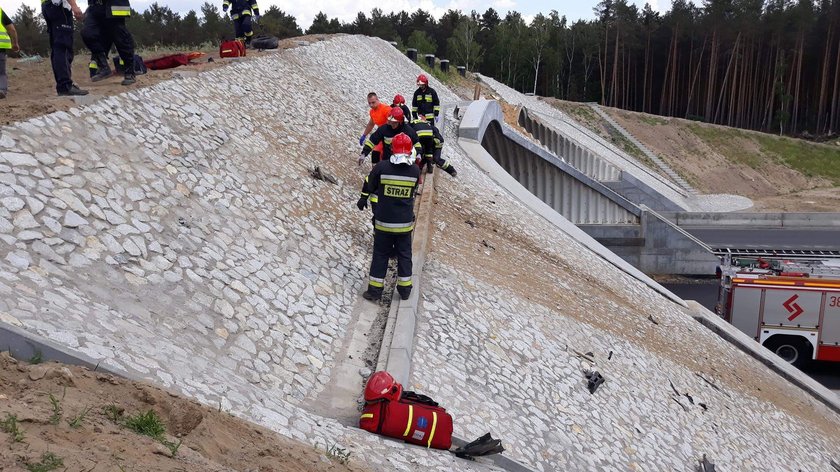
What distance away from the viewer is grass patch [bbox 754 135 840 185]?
44.6 m

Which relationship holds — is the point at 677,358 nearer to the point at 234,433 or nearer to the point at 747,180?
the point at 234,433

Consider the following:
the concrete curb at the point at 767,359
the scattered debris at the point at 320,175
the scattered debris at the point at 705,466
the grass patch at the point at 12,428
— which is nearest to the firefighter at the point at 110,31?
the scattered debris at the point at 320,175

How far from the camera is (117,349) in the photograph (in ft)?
15.0

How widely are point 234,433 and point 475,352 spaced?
3812 millimetres

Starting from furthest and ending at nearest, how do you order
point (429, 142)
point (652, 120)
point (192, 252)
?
point (652, 120) < point (429, 142) < point (192, 252)

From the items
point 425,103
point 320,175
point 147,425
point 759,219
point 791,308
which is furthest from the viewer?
point 759,219

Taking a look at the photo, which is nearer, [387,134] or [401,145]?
[401,145]

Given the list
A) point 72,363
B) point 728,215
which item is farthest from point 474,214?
point 728,215

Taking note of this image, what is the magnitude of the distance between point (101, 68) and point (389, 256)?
5944mm

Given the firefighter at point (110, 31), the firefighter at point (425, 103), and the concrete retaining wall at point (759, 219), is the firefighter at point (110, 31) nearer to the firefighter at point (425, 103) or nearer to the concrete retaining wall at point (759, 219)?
the firefighter at point (425, 103)

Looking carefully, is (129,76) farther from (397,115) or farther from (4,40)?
(397,115)

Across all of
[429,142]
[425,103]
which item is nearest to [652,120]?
[425,103]

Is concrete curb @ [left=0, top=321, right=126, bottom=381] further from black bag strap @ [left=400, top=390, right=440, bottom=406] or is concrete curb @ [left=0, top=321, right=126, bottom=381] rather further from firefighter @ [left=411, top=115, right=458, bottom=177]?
firefighter @ [left=411, top=115, right=458, bottom=177]

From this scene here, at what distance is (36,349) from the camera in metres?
4.16
